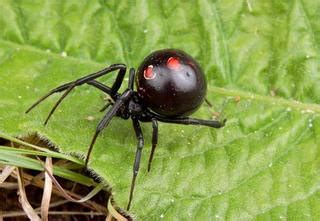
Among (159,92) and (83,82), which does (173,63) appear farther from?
(83,82)

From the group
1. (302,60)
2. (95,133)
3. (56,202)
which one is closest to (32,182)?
(56,202)

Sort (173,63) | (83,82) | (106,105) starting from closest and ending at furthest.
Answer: (173,63)
(83,82)
(106,105)

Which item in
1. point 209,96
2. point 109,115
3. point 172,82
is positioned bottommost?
point 209,96

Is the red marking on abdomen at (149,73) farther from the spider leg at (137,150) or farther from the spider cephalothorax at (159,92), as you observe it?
the spider leg at (137,150)

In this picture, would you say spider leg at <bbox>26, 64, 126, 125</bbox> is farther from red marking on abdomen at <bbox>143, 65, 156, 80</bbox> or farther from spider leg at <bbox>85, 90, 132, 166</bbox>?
red marking on abdomen at <bbox>143, 65, 156, 80</bbox>

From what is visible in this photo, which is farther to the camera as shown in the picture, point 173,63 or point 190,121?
point 190,121

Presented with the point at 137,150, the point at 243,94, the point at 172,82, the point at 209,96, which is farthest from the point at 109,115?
the point at 243,94

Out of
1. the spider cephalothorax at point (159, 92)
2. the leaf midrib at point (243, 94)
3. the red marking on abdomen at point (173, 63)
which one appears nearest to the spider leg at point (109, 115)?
the spider cephalothorax at point (159, 92)

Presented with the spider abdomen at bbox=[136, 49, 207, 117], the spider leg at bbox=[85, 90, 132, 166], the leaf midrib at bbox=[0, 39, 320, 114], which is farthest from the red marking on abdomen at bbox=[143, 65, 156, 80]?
the leaf midrib at bbox=[0, 39, 320, 114]
